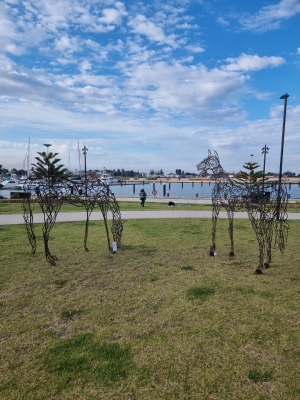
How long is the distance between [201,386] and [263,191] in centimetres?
459

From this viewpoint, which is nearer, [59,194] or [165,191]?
[59,194]

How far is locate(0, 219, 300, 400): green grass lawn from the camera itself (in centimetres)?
287

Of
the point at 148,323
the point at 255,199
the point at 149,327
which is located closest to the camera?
the point at 149,327

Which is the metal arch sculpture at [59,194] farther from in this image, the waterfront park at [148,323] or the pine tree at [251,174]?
the pine tree at [251,174]

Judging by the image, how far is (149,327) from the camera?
392cm

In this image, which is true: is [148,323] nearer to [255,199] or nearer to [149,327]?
[149,327]

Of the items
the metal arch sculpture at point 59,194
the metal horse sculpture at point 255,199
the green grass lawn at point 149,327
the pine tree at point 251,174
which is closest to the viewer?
the green grass lawn at point 149,327

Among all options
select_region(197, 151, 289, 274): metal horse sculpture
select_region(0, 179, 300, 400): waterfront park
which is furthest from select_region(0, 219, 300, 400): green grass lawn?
select_region(197, 151, 289, 274): metal horse sculpture

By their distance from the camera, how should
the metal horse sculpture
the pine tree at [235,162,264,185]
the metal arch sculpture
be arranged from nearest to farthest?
the metal horse sculpture → the metal arch sculpture → the pine tree at [235,162,264,185]

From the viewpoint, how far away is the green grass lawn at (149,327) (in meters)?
2.87

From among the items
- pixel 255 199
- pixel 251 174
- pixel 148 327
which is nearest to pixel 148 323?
pixel 148 327

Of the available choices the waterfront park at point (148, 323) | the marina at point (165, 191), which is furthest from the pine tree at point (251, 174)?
the waterfront park at point (148, 323)

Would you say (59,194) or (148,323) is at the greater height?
(59,194)

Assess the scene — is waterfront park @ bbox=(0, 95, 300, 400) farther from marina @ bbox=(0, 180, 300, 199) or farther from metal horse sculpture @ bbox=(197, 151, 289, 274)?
marina @ bbox=(0, 180, 300, 199)
